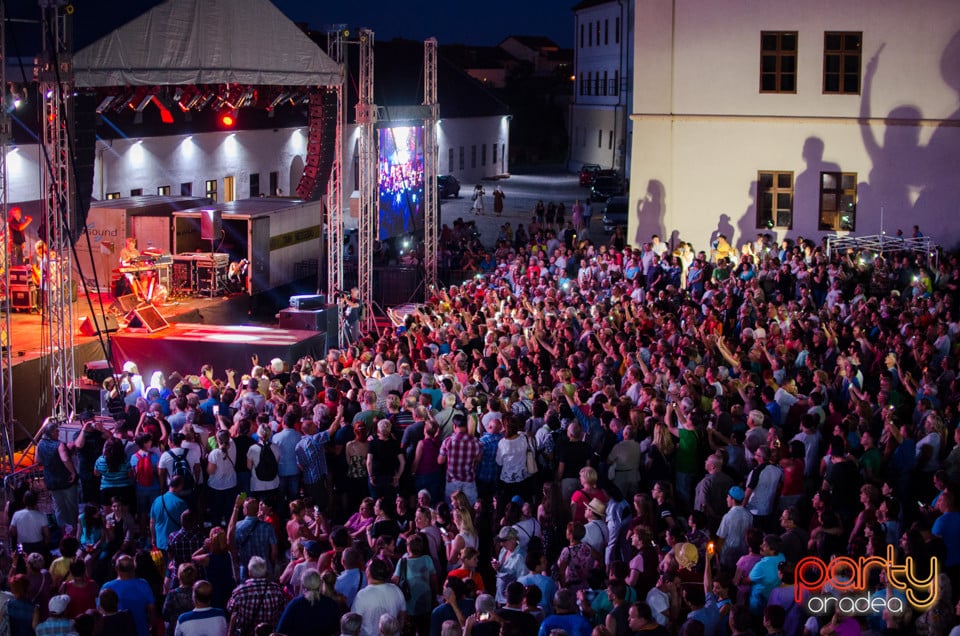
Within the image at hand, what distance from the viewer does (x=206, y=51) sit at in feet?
59.8

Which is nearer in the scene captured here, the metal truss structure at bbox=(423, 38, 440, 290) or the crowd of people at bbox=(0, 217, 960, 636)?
the crowd of people at bbox=(0, 217, 960, 636)

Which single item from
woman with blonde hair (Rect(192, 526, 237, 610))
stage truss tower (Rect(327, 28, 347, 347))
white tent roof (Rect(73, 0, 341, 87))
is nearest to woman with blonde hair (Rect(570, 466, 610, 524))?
woman with blonde hair (Rect(192, 526, 237, 610))

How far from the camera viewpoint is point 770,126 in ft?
82.8

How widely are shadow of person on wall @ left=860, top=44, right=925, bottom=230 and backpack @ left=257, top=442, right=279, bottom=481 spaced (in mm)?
17893

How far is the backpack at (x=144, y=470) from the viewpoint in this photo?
415 inches

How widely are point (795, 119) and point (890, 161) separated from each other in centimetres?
222

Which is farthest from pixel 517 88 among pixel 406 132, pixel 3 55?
pixel 3 55

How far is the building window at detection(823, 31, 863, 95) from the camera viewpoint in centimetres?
2461

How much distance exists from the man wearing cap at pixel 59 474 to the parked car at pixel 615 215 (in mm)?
28713

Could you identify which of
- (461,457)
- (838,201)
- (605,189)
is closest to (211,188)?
(838,201)

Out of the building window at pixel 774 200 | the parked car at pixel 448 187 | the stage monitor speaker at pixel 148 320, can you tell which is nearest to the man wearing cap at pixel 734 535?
the stage monitor speaker at pixel 148 320

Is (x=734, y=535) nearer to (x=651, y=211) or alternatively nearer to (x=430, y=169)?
(x=430, y=169)

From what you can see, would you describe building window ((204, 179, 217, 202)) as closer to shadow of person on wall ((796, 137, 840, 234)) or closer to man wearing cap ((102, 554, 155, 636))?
shadow of person on wall ((796, 137, 840, 234))

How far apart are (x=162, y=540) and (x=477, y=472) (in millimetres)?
2847
